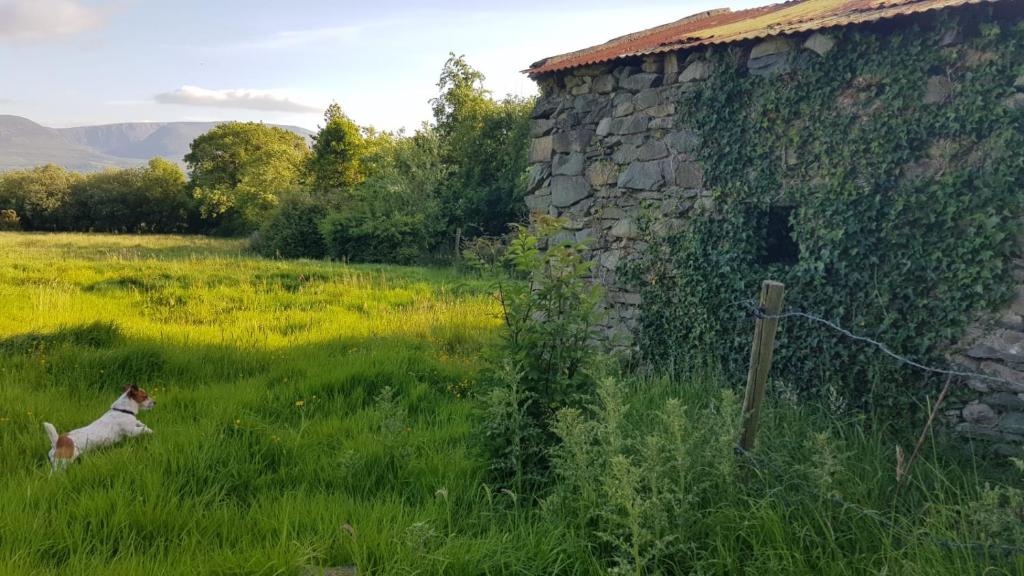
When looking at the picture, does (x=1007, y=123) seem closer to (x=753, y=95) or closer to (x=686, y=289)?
(x=753, y=95)

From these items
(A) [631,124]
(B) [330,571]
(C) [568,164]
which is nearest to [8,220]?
(C) [568,164]

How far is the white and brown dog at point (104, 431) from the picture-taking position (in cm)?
383

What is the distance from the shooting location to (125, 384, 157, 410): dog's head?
4.48m

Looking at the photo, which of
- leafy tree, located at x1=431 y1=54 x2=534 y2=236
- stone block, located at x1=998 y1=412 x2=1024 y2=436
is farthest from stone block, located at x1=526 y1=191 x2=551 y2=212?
leafy tree, located at x1=431 y1=54 x2=534 y2=236

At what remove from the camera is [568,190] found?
24.1 feet

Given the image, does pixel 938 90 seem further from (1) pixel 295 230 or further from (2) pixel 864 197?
(1) pixel 295 230

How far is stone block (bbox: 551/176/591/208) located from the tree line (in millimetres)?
3711

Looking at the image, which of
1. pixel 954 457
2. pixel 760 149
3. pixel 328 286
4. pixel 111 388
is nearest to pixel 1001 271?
pixel 954 457

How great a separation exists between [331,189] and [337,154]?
2553 mm

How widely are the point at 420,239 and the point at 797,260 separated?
15.6 meters

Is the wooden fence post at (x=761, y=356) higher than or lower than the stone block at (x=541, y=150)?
lower

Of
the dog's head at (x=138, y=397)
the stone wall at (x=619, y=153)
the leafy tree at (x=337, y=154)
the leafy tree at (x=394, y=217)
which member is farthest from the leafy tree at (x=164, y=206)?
the dog's head at (x=138, y=397)

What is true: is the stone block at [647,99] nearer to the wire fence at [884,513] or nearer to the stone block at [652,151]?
the stone block at [652,151]

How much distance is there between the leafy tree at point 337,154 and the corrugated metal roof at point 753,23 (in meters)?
23.1
